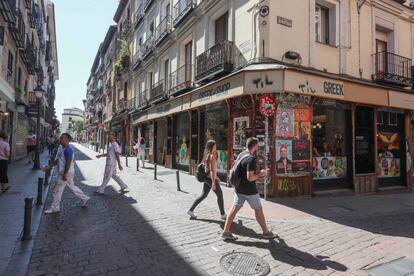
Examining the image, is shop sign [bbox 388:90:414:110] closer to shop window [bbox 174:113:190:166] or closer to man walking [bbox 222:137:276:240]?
man walking [bbox 222:137:276:240]

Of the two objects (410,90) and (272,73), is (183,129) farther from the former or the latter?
(410,90)

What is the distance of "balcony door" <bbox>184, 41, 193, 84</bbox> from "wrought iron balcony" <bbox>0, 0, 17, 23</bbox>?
7.34 metres

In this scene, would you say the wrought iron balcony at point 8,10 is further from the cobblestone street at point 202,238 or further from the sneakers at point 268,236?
the sneakers at point 268,236

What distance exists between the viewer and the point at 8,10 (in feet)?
36.4

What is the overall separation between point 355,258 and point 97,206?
5632 mm

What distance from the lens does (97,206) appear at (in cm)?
703

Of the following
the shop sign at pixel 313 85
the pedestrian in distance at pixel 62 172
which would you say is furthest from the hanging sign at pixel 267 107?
the pedestrian in distance at pixel 62 172

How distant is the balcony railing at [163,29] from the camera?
52.1 ft

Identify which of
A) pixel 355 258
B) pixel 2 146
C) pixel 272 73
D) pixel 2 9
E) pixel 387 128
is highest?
pixel 2 9

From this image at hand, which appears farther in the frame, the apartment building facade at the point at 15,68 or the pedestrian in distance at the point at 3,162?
the apartment building facade at the point at 15,68

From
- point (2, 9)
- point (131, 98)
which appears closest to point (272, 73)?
point (2, 9)

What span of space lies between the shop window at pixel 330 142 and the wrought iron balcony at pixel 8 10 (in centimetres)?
1181

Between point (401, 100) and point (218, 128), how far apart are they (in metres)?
6.95

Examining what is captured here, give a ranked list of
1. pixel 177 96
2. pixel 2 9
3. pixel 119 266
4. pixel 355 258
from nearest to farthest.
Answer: pixel 119 266
pixel 355 258
pixel 2 9
pixel 177 96
